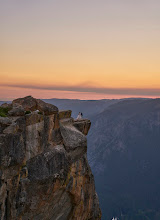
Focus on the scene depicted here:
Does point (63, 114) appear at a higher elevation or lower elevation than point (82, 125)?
higher

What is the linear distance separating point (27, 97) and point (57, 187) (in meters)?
14.4

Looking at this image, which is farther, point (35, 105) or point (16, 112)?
point (35, 105)

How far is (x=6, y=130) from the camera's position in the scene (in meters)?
26.3

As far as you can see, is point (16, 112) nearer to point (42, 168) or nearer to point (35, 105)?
point (35, 105)

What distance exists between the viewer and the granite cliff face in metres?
26.0

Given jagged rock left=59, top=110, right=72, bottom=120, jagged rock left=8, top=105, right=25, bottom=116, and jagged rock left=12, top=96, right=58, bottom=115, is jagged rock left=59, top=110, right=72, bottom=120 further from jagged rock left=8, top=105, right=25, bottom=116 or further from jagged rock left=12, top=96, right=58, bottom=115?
jagged rock left=8, top=105, right=25, bottom=116

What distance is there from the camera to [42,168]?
93.9 feet

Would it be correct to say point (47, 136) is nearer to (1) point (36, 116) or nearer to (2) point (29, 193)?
(1) point (36, 116)

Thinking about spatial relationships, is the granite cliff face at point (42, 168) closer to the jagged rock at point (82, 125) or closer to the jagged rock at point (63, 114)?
the jagged rock at point (63, 114)

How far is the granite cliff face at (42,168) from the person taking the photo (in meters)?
26.0

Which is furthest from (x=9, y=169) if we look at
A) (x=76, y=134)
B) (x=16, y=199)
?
(x=76, y=134)

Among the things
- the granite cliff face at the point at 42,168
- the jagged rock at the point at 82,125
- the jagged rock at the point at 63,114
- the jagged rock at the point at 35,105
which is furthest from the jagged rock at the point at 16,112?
the jagged rock at the point at 82,125

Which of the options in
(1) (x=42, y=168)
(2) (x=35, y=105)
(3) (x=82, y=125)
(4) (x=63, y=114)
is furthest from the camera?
(3) (x=82, y=125)

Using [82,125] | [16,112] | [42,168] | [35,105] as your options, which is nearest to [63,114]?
[82,125]
